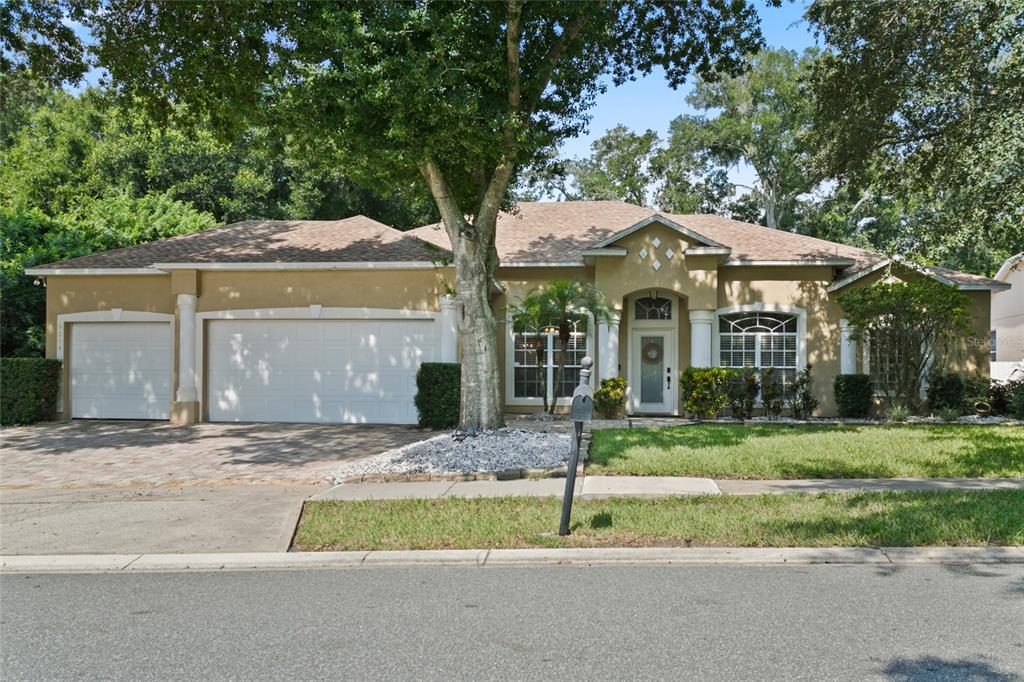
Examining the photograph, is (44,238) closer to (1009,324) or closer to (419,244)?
(419,244)

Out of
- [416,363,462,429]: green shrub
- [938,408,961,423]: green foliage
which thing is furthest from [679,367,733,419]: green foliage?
[416,363,462,429]: green shrub

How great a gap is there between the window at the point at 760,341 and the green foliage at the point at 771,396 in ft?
2.93

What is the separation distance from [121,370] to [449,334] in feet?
25.7

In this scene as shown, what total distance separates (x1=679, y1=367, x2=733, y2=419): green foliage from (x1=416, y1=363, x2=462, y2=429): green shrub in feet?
18.1

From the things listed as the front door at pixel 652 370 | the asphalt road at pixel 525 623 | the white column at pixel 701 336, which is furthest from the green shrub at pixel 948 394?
the asphalt road at pixel 525 623

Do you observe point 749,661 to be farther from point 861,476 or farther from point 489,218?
point 489,218

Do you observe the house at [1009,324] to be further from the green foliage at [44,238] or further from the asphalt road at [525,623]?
the green foliage at [44,238]

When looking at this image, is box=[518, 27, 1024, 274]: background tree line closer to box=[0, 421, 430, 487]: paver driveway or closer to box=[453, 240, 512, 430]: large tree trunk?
box=[453, 240, 512, 430]: large tree trunk

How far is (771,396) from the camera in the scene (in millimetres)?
17344

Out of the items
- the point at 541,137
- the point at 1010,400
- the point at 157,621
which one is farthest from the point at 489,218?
the point at 1010,400

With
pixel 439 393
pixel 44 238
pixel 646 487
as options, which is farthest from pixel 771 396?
pixel 44 238

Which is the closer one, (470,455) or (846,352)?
(470,455)

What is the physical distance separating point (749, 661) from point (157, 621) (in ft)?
12.6

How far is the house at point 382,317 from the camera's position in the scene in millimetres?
16719
